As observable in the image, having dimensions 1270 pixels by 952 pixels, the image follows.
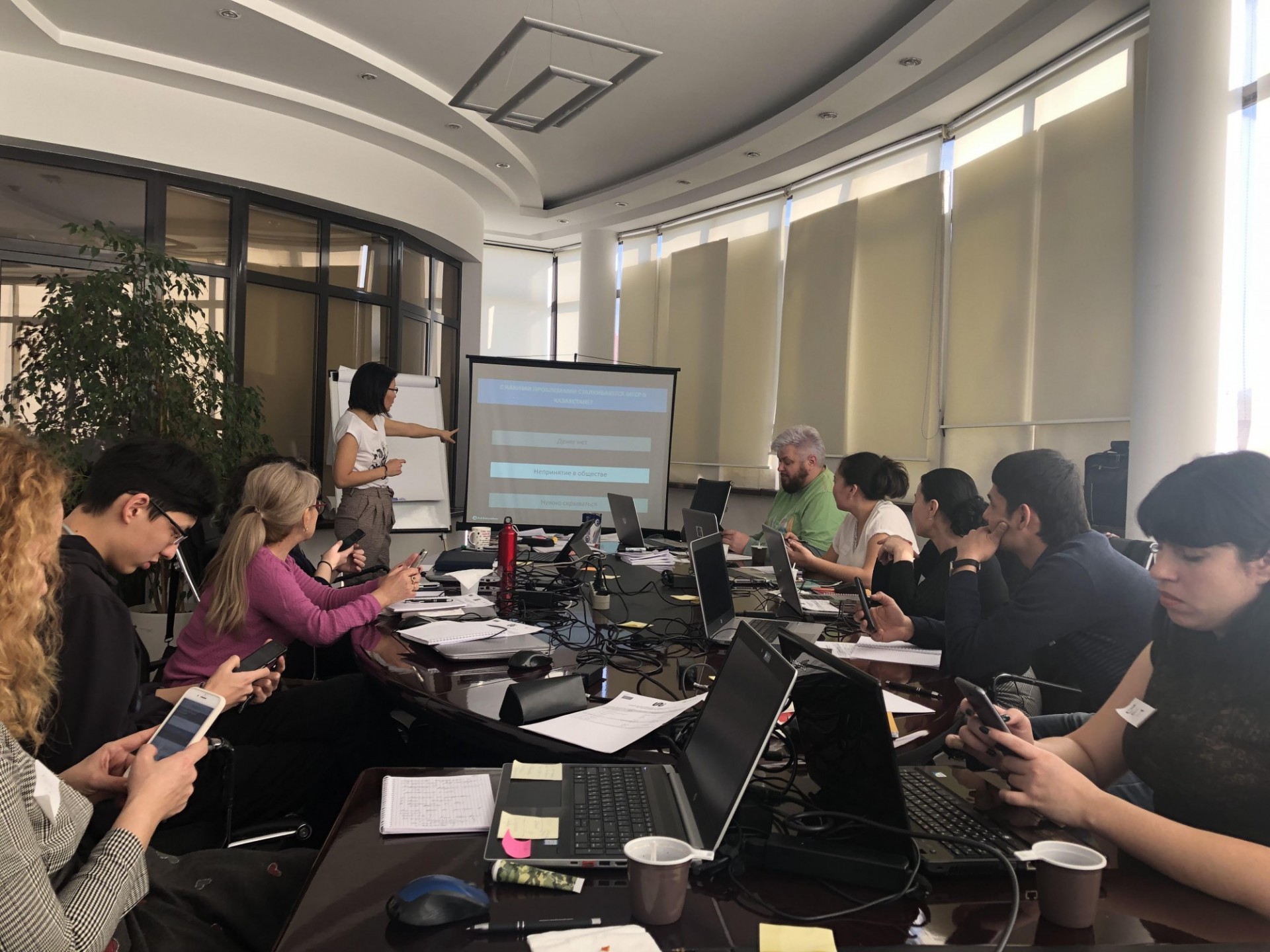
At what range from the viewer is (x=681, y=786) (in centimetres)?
123

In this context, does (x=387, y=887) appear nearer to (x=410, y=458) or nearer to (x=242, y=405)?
(x=242, y=405)

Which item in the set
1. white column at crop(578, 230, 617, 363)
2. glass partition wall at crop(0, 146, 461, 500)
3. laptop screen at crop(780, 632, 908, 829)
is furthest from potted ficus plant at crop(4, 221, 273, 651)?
white column at crop(578, 230, 617, 363)

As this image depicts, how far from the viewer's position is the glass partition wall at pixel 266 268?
16.2ft

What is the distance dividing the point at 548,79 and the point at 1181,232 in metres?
2.71

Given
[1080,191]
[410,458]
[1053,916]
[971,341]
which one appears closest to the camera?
[1053,916]

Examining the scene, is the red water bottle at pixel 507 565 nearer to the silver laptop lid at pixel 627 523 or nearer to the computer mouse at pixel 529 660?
the computer mouse at pixel 529 660

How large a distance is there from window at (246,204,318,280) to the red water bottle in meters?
4.01

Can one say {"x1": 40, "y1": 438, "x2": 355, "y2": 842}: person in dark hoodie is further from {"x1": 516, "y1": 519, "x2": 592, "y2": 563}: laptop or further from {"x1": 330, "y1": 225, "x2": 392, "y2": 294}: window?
{"x1": 330, "y1": 225, "x2": 392, "y2": 294}: window

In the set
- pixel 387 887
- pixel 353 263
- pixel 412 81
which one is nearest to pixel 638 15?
pixel 412 81

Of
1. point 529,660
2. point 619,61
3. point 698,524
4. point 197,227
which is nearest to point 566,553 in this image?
point 698,524

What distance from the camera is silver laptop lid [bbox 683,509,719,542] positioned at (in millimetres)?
3391

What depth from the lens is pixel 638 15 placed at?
4590mm

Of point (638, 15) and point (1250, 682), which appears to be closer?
point (1250, 682)

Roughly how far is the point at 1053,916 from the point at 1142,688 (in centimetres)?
58
